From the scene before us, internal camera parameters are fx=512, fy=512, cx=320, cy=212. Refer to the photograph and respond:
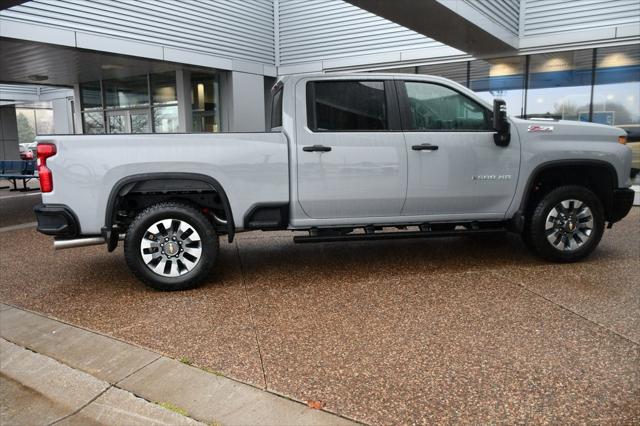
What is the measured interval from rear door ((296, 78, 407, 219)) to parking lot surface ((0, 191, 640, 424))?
0.80 m

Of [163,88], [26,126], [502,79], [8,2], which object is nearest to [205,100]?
[163,88]

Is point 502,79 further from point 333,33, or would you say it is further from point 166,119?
point 166,119

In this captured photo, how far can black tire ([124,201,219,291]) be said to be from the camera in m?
4.71

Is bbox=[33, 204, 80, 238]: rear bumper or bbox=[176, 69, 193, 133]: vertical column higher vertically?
bbox=[176, 69, 193, 133]: vertical column

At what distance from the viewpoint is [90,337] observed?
389 cm

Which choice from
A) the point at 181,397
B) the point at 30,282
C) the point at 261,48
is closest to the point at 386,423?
the point at 181,397

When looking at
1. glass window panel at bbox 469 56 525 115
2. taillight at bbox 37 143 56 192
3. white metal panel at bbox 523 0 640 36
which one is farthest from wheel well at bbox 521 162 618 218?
white metal panel at bbox 523 0 640 36

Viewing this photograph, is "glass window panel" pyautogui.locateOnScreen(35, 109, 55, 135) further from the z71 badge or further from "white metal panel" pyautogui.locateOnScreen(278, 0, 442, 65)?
the z71 badge

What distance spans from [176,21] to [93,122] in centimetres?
736

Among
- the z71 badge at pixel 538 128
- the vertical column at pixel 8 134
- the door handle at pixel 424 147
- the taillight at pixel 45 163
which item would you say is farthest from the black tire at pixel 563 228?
the vertical column at pixel 8 134

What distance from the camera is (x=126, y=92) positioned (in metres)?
17.1

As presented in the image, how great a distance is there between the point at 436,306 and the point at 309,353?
1377mm

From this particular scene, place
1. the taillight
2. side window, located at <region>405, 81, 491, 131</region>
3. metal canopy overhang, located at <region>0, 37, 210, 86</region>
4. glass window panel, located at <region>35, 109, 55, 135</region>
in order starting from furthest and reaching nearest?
glass window panel, located at <region>35, 109, 55, 135</region> → metal canopy overhang, located at <region>0, 37, 210, 86</region> → side window, located at <region>405, 81, 491, 131</region> → the taillight

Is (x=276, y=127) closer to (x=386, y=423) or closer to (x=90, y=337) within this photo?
(x=90, y=337)
